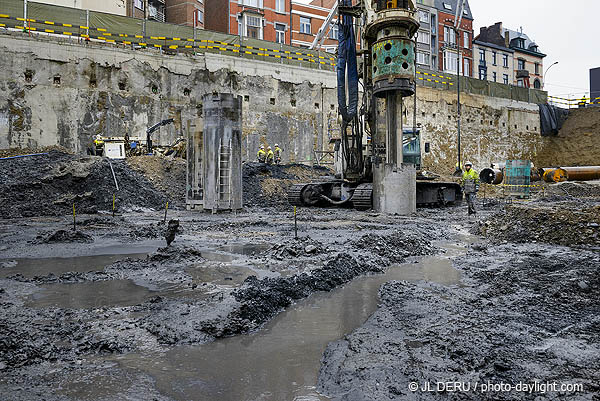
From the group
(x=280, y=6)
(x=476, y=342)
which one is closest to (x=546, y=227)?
(x=476, y=342)

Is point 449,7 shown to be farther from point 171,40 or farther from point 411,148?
point 411,148

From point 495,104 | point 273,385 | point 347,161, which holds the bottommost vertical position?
point 273,385

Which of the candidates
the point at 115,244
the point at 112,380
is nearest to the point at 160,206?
the point at 115,244

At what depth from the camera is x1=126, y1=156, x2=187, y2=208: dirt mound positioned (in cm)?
1898

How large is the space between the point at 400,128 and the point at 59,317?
42.2 feet

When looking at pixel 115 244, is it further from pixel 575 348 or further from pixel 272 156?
pixel 272 156

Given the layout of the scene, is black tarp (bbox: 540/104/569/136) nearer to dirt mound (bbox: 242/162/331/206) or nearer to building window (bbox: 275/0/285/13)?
building window (bbox: 275/0/285/13)

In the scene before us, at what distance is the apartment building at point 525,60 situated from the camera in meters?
65.0

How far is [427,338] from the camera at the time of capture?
335cm

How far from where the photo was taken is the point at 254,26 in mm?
43125

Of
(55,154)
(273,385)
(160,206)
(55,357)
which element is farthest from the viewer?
(55,154)

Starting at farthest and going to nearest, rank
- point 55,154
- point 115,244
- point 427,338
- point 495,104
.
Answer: point 495,104 < point 55,154 < point 115,244 < point 427,338

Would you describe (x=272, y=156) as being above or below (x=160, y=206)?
above

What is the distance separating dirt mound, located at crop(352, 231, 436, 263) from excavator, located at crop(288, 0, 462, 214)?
655 cm
